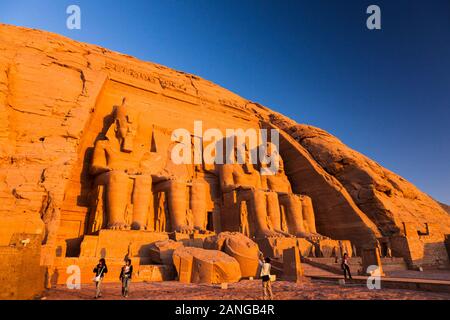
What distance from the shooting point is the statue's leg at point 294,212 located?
10.4 metres

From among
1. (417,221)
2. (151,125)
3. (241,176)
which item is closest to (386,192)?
(417,221)

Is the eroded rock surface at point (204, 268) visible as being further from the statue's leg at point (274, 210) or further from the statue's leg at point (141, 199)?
the statue's leg at point (274, 210)

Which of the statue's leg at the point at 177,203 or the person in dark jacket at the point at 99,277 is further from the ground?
the statue's leg at the point at 177,203

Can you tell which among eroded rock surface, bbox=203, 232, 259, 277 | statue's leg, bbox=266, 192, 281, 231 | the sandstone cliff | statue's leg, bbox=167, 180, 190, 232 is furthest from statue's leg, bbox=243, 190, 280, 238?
the sandstone cliff

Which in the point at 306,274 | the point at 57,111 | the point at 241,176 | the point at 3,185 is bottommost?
the point at 306,274

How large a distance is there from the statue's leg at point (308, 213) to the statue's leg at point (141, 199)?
5132mm

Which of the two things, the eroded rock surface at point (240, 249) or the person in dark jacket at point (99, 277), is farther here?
the eroded rock surface at point (240, 249)

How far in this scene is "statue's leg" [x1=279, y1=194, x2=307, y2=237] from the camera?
34.1 feet

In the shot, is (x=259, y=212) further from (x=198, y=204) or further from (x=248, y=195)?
(x=198, y=204)

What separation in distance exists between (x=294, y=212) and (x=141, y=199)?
489 centimetres

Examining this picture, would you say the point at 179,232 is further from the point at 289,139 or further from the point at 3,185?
the point at 289,139

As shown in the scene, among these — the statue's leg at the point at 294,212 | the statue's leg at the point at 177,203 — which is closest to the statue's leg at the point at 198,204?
the statue's leg at the point at 177,203

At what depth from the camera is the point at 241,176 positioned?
10930 mm
